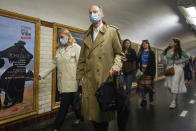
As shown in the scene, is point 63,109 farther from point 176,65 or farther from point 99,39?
point 176,65

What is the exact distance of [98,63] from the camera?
77.1 inches

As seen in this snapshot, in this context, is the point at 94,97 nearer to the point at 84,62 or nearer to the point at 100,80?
the point at 100,80

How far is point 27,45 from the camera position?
10.6 ft

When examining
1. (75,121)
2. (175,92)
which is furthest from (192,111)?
(75,121)

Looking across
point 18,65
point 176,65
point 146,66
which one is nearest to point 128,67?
point 146,66

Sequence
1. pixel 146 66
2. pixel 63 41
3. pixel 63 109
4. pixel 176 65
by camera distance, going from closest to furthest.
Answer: pixel 63 109
pixel 63 41
pixel 176 65
pixel 146 66

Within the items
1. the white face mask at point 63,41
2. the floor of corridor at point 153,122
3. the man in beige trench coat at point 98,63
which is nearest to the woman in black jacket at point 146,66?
the floor of corridor at point 153,122

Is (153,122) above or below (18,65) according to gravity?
below

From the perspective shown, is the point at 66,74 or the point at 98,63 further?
the point at 66,74

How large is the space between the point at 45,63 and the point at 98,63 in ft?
6.57

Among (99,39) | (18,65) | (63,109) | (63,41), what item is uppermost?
(63,41)

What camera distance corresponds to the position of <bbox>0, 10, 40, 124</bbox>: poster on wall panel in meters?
2.84

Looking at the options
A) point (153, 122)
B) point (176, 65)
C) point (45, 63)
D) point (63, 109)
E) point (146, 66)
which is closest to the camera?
point (63, 109)

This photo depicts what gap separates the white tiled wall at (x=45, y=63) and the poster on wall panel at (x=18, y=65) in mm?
161
